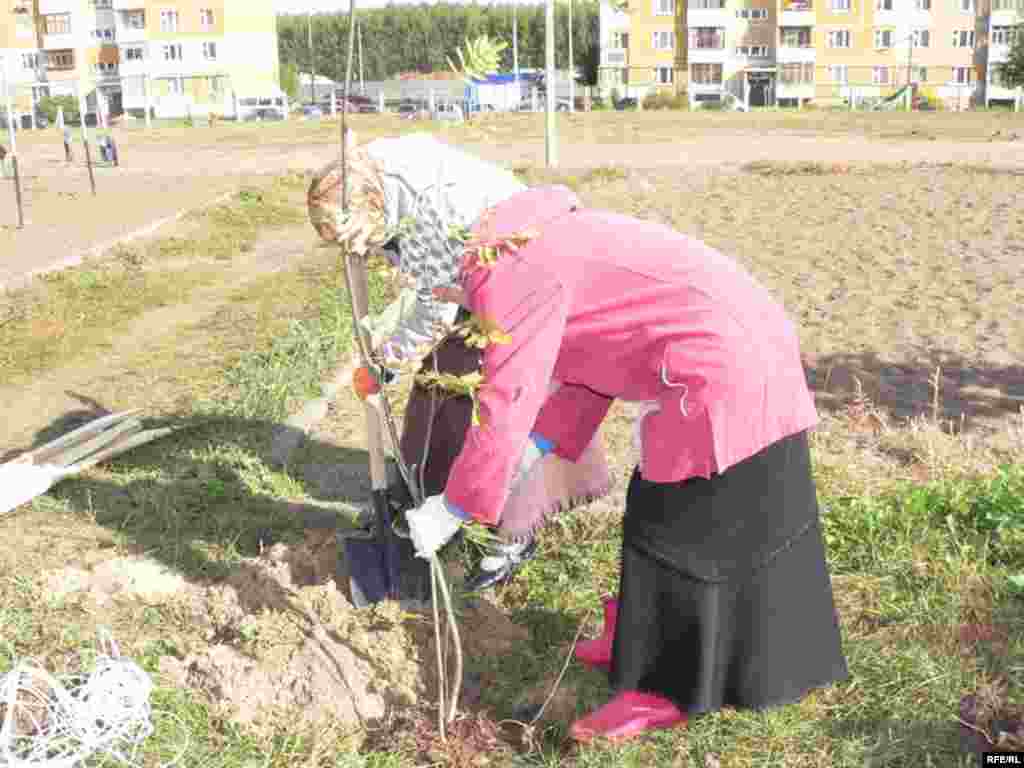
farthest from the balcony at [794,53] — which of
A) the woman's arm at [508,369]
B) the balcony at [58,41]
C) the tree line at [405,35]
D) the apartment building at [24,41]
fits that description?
the woman's arm at [508,369]

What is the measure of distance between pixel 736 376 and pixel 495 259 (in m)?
0.54

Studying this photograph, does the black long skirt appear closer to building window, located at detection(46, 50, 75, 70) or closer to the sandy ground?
the sandy ground

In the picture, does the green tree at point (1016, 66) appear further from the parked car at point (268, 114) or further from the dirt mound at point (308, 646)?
the dirt mound at point (308, 646)

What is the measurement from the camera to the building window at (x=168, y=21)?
206ft

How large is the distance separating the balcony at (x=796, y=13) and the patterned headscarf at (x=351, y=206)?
202ft

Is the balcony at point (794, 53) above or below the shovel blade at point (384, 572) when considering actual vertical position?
above

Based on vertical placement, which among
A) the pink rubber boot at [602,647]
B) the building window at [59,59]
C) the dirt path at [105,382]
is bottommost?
the pink rubber boot at [602,647]

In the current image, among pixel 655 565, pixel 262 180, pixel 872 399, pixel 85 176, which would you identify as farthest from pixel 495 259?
pixel 85 176

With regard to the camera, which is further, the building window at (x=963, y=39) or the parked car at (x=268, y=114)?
the building window at (x=963, y=39)

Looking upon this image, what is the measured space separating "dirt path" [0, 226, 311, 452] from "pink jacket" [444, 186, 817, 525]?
12.0ft

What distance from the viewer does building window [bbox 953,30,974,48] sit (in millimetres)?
61625

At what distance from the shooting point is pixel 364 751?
2.93 meters

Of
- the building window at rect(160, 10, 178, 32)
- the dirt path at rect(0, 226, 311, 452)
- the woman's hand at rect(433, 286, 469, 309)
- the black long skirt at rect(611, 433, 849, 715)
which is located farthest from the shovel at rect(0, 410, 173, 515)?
the building window at rect(160, 10, 178, 32)

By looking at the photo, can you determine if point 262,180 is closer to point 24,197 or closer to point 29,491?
point 24,197
